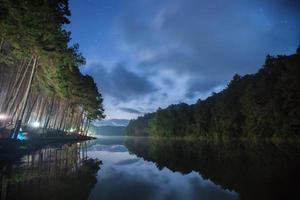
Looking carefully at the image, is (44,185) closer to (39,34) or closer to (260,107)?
(39,34)

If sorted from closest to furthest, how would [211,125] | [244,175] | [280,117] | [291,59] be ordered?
[244,175] < [291,59] < [280,117] < [211,125]

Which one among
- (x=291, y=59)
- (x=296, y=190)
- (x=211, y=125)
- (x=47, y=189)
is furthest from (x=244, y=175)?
(x=211, y=125)

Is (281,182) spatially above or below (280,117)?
below

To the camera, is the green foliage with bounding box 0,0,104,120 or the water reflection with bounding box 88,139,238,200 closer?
the water reflection with bounding box 88,139,238,200

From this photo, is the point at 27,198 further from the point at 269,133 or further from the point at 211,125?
the point at 211,125

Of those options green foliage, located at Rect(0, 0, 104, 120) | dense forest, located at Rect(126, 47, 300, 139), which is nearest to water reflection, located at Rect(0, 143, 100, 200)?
green foliage, located at Rect(0, 0, 104, 120)

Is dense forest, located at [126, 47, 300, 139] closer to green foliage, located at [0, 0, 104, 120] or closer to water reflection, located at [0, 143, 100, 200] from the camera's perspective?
green foliage, located at [0, 0, 104, 120]

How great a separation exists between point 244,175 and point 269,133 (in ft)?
190

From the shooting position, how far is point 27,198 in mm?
7750

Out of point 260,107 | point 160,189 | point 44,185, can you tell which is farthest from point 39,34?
point 260,107

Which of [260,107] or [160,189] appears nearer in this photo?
[160,189]

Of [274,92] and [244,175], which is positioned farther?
[274,92]

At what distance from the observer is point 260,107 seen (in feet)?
215

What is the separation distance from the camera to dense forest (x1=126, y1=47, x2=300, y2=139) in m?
55.1
